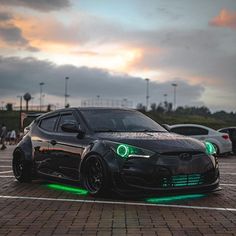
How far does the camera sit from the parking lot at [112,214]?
5.60 metres

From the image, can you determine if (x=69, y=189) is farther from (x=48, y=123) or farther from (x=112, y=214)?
(x=112, y=214)

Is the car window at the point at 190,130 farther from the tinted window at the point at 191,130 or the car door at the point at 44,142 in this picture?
the car door at the point at 44,142

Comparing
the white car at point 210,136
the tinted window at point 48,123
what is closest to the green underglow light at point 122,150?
the tinted window at point 48,123

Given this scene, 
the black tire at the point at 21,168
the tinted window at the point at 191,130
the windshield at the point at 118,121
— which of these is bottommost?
the black tire at the point at 21,168

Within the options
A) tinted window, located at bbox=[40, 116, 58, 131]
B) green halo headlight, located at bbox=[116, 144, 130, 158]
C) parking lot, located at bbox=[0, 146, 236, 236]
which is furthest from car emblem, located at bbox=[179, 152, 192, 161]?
tinted window, located at bbox=[40, 116, 58, 131]

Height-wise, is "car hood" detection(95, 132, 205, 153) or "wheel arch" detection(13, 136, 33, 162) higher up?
"car hood" detection(95, 132, 205, 153)

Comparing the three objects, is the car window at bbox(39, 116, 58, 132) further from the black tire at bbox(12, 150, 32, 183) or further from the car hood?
the car hood

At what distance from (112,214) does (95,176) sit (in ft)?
4.20

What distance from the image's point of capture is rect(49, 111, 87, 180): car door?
322 inches

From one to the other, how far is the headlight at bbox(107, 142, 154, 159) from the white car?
13545mm

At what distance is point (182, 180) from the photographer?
23.6 feet

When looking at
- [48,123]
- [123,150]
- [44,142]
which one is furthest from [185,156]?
[48,123]

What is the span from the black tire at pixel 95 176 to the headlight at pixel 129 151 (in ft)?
0.96

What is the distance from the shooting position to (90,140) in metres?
8.00
